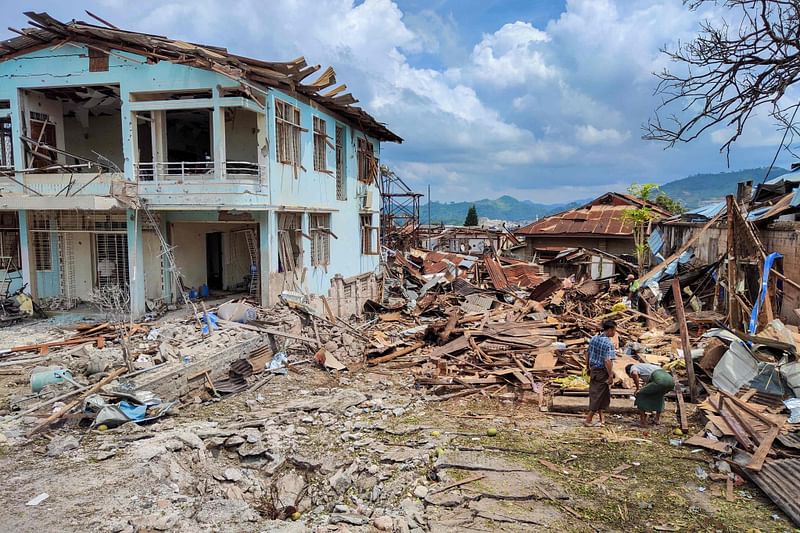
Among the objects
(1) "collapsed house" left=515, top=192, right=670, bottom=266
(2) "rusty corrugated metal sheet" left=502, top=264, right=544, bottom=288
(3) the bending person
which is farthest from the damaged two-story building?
(1) "collapsed house" left=515, top=192, right=670, bottom=266

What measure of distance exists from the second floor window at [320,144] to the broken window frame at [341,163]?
1.35 m

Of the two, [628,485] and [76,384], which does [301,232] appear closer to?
[76,384]

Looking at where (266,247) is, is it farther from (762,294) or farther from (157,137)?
(762,294)

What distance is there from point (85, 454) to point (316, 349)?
7.34 metres

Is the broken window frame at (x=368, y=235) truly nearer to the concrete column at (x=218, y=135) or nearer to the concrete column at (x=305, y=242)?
the concrete column at (x=305, y=242)

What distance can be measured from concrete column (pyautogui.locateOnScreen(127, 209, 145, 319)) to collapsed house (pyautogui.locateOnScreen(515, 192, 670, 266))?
67.3 ft

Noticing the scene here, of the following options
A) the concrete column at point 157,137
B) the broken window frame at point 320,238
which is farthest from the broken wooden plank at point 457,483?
the concrete column at point 157,137

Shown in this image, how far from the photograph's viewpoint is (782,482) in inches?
247

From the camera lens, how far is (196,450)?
323 inches

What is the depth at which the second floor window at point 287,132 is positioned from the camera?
1557 cm

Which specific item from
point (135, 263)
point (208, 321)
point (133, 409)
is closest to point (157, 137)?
point (135, 263)

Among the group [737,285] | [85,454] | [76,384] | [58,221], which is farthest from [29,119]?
[737,285]

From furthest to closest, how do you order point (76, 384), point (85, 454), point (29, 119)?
1. point (29, 119)
2. point (76, 384)
3. point (85, 454)

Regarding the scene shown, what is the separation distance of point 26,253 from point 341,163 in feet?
36.0
